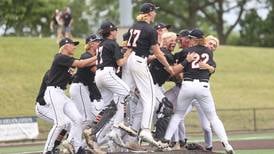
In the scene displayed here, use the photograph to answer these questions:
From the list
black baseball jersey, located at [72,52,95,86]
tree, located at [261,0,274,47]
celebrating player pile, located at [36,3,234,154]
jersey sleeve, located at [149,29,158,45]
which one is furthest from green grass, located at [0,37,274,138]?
tree, located at [261,0,274,47]

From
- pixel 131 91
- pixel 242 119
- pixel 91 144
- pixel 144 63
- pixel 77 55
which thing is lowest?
pixel 242 119

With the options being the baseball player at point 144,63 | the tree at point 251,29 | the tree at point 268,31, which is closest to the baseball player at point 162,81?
the baseball player at point 144,63

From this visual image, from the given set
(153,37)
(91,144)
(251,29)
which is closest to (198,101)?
(153,37)

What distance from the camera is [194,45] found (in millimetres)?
14141

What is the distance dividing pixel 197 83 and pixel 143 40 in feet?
4.94

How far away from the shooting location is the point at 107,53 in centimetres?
1338

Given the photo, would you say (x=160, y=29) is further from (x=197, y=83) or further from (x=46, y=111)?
(x=46, y=111)

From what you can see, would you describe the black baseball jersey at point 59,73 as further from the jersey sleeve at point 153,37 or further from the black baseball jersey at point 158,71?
the jersey sleeve at point 153,37

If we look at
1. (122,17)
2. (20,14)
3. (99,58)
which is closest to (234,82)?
(122,17)

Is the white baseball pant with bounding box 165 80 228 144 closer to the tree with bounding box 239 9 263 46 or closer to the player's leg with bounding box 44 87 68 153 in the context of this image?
the player's leg with bounding box 44 87 68 153

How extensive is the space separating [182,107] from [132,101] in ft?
3.36

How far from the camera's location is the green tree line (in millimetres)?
60016

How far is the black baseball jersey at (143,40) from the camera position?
13.1 m

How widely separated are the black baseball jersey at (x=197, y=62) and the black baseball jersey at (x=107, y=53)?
147cm
